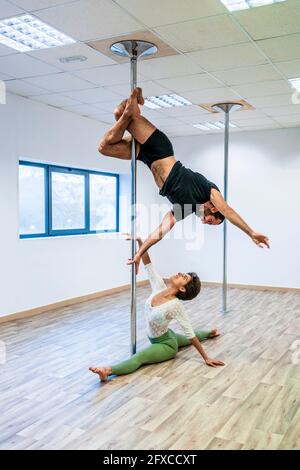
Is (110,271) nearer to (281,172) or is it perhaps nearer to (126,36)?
(281,172)

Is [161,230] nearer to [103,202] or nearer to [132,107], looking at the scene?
[132,107]

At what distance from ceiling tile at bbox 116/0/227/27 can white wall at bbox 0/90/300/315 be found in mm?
2711

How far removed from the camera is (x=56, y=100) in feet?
19.0

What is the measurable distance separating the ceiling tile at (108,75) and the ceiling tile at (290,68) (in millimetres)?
1462

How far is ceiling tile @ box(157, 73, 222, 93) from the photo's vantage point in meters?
4.84

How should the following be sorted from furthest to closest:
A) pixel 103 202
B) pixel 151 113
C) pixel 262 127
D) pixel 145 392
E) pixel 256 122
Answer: pixel 103 202 < pixel 262 127 < pixel 256 122 < pixel 151 113 < pixel 145 392

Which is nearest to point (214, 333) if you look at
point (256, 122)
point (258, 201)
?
point (258, 201)

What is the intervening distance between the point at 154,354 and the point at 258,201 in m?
4.75

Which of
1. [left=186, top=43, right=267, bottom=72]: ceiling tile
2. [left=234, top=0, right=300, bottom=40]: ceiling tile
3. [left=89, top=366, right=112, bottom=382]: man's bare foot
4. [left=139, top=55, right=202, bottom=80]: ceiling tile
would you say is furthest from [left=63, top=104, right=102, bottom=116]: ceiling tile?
[left=89, top=366, right=112, bottom=382]: man's bare foot

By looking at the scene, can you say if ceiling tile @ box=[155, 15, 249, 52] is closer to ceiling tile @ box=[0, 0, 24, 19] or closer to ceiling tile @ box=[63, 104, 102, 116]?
ceiling tile @ box=[0, 0, 24, 19]

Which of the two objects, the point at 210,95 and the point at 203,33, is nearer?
the point at 203,33

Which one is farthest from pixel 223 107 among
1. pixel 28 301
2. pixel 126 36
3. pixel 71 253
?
pixel 28 301

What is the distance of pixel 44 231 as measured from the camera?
6.41 meters
